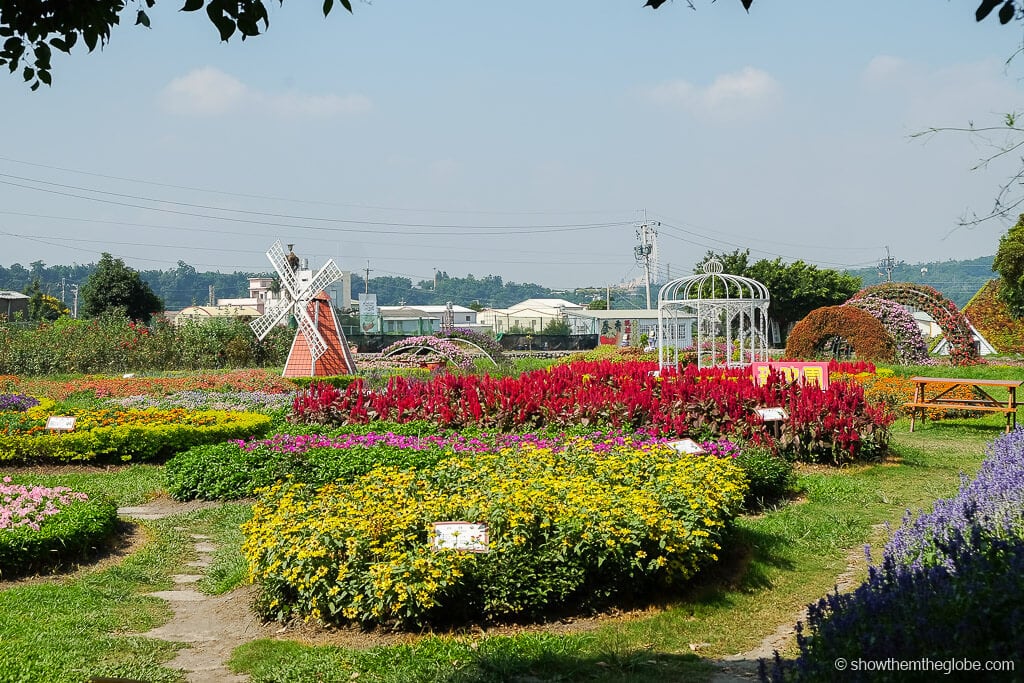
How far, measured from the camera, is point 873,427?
9.88m

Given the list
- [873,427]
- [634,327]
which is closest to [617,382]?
[873,427]

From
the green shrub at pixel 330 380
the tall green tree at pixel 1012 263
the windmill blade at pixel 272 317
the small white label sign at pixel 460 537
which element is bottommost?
the small white label sign at pixel 460 537

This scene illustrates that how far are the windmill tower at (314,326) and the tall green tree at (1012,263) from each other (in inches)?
757

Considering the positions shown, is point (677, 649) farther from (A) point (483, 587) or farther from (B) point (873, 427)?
(B) point (873, 427)

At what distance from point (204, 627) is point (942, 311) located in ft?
79.2

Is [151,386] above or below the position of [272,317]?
below

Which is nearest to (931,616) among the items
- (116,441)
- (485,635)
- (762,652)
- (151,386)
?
(762,652)

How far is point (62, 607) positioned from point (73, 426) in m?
5.53

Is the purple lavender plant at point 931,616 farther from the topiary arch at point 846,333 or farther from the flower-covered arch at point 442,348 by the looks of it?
the topiary arch at point 846,333

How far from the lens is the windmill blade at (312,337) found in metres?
21.8

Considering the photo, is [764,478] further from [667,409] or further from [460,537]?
[460,537]

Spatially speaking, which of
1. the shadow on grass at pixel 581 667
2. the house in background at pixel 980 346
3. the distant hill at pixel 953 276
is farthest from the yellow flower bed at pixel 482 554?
the distant hill at pixel 953 276

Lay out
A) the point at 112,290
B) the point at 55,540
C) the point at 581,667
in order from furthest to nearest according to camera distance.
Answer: the point at 112,290
the point at 55,540
the point at 581,667

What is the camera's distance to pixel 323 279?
2469 centimetres
